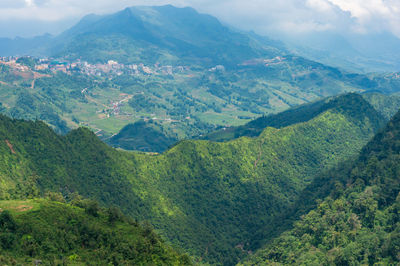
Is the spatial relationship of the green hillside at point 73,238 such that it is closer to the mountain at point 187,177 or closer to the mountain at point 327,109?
the mountain at point 187,177

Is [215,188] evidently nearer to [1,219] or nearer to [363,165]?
[363,165]

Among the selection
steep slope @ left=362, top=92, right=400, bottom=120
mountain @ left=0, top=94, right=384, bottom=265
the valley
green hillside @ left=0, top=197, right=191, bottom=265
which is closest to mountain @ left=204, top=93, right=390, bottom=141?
steep slope @ left=362, top=92, right=400, bottom=120

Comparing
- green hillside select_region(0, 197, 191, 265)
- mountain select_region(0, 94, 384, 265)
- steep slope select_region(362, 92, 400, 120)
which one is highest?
steep slope select_region(362, 92, 400, 120)

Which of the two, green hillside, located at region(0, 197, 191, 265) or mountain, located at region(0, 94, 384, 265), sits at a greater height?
green hillside, located at region(0, 197, 191, 265)

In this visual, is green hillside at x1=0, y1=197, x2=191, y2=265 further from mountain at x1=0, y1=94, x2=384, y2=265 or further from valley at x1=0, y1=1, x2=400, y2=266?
mountain at x1=0, y1=94, x2=384, y2=265

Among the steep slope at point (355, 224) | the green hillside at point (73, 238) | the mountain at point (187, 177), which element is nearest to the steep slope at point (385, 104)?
the mountain at point (187, 177)

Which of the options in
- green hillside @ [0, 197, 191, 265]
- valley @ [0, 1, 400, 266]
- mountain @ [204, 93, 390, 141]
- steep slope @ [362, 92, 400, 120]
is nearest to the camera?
green hillside @ [0, 197, 191, 265]

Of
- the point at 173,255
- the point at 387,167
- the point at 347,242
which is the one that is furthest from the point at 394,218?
the point at 173,255
